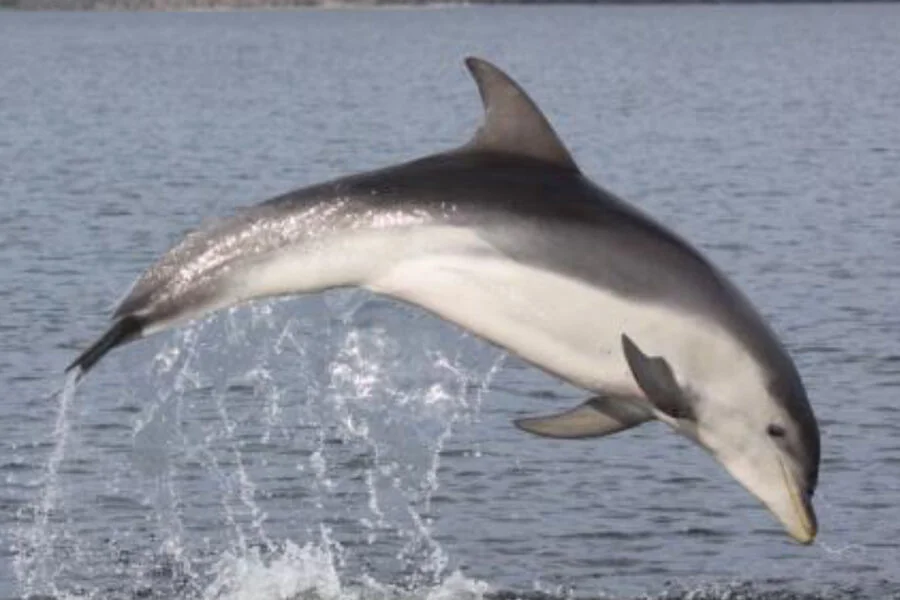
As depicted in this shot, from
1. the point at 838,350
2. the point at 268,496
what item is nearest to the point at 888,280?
the point at 838,350

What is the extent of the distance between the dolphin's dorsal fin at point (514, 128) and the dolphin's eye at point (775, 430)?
5.27ft

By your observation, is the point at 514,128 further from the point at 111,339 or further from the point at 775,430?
the point at 111,339

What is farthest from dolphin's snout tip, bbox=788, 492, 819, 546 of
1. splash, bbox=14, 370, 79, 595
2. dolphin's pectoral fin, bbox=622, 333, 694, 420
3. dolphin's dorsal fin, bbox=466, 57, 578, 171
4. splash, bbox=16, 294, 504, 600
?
splash, bbox=14, 370, 79, 595

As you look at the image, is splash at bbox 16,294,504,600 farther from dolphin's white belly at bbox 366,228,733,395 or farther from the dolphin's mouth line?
the dolphin's mouth line

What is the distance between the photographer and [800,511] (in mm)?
13695

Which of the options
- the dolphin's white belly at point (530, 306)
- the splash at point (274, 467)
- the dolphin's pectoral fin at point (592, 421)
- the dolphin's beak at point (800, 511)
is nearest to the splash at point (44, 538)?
the splash at point (274, 467)

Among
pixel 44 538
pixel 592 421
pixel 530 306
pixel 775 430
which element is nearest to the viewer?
pixel 530 306

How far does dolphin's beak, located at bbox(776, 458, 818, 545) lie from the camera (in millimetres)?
13688

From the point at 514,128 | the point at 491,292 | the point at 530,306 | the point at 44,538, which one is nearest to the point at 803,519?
the point at 530,306

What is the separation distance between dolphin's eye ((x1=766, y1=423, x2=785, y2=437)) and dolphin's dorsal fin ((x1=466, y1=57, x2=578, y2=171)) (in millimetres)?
1607

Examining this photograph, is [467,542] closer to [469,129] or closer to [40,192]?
[40,192]

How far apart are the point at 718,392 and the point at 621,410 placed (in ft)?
1.94

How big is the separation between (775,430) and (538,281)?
1390 mm

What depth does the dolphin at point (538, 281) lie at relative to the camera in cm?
1333
